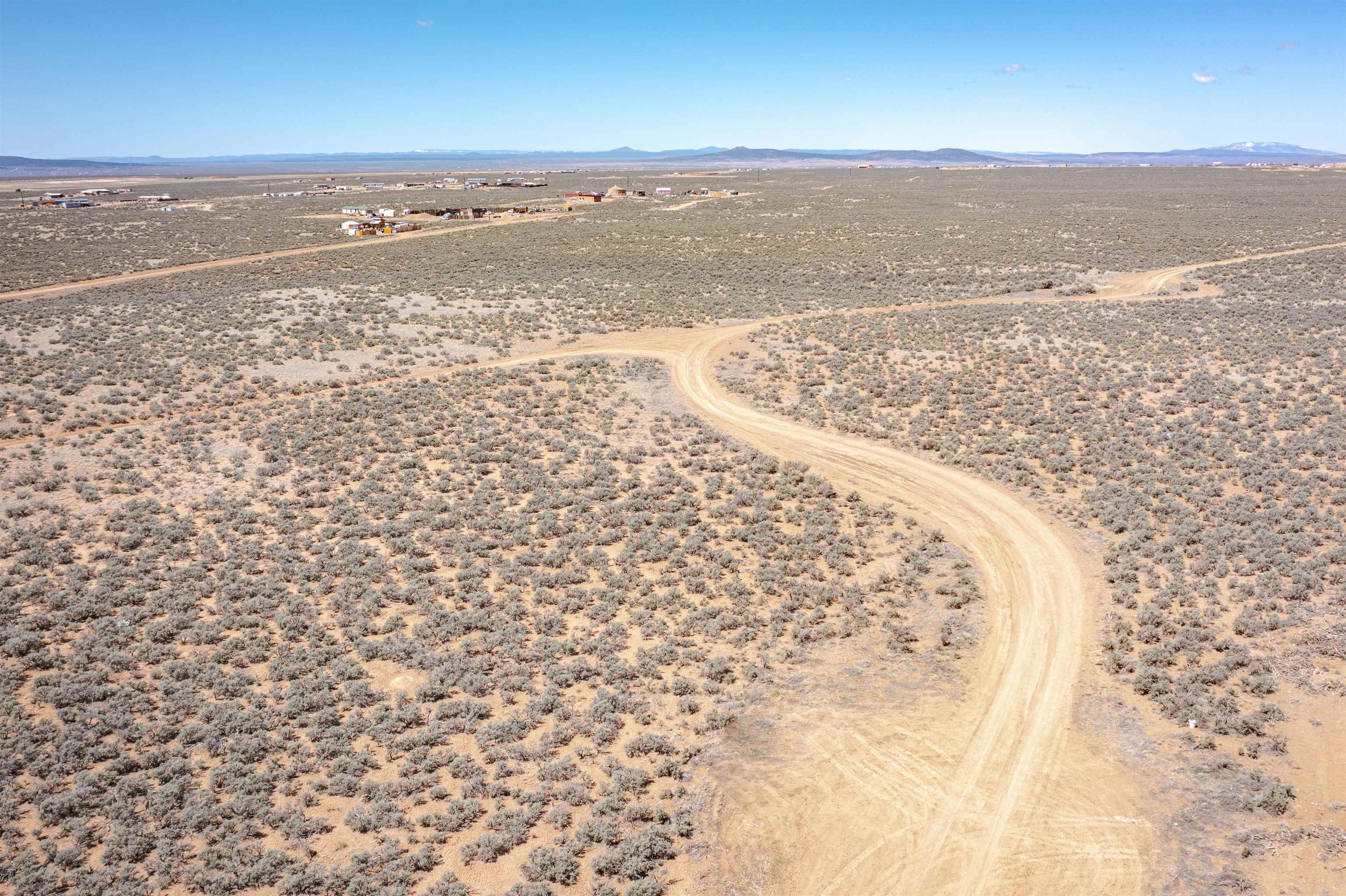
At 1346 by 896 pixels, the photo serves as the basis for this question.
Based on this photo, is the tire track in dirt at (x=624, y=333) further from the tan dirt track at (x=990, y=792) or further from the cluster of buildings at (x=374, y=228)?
the tan dirt track at (x=990, y=792)

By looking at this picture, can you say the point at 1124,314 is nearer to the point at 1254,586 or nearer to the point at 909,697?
the point at 1254,586

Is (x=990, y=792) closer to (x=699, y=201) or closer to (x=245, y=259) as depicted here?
(x=245, y=259)

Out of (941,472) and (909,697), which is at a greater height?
(941,472)

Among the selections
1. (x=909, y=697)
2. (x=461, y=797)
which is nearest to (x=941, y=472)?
(x=909, y=697)

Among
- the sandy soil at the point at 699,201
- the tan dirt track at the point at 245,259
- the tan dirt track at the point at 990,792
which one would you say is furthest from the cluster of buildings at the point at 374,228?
the tan dirt track at the point at 990,792

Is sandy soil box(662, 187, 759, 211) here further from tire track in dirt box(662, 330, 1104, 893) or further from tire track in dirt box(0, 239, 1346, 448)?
tire track in dirt box(662, 330, 1104, 893)
